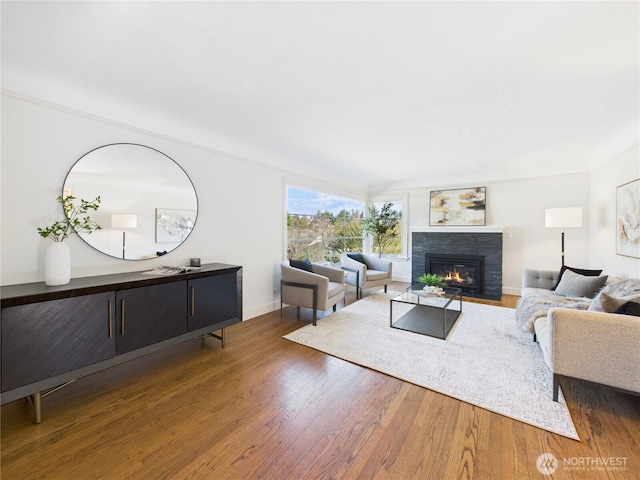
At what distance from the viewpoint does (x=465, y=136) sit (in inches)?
133

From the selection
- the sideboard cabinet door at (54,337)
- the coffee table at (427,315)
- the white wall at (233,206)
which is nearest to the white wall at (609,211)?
the white wall at (233,206)

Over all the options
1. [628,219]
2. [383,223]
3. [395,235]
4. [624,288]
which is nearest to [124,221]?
[624,288]

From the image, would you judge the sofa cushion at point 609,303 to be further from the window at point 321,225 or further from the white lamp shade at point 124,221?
the white lamp shade at point 124,221

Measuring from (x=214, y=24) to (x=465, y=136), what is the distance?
3046 millimetres

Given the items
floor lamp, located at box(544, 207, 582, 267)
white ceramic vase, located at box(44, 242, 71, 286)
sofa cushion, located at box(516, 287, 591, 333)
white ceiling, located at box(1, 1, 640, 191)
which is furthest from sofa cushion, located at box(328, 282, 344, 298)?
floor lamp, located at box(544, 207, 582, 267)

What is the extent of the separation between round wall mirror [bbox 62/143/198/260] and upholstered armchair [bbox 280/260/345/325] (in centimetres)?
146

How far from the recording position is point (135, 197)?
2.65 meters

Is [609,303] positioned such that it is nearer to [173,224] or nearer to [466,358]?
[466,358]

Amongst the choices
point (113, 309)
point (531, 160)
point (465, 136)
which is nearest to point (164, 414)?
point (113, 309)

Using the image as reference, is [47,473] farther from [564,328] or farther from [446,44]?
[446,44]

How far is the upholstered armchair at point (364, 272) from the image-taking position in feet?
15.7

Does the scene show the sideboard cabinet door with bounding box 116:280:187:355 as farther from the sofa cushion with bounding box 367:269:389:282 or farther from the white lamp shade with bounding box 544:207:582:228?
the white lamp shade with bounding box 544:207:582:228

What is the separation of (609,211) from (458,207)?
2188 mm

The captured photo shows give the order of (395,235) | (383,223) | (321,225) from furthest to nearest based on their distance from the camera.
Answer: (395,235) → (383,223) → (321,225)
